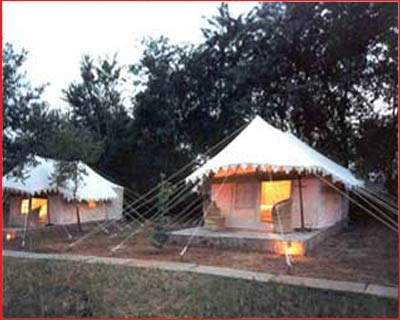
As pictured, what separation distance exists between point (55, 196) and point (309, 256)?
9.37 meters

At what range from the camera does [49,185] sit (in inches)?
552

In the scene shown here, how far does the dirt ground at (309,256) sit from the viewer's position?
6.61 m

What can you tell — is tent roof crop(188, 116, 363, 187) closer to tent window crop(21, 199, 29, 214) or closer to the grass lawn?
the grass lawn

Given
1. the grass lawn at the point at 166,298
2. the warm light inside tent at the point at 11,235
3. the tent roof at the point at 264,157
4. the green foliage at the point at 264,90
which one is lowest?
the warm light inside tent at the point at 11,235

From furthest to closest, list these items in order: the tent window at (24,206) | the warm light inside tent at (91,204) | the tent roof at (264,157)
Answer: the warm light inside tent at (91,204)
the tent window at (24,206)
the tent roof at (264,157)

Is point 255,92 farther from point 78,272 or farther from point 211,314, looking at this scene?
point 211,314

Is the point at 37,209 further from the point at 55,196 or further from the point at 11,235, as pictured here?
the point at 11,235

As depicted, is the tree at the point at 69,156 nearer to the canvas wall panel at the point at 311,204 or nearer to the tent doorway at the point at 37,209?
the tent doorway at the point at 37,209

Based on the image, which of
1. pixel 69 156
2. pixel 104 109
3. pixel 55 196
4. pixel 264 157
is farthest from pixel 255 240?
pixel 104 109

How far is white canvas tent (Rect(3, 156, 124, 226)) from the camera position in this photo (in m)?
13.9

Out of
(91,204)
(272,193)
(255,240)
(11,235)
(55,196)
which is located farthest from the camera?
(91,204)

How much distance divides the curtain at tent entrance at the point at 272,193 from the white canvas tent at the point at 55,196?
20.6 feet

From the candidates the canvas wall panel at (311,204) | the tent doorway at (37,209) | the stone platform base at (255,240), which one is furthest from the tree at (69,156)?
the canvas wall panel at (311,204)

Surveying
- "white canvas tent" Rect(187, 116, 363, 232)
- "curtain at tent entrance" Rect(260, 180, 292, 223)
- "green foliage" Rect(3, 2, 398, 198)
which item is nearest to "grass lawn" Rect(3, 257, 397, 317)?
"white canvas tent" Rect(187, 116, 363, 232)
